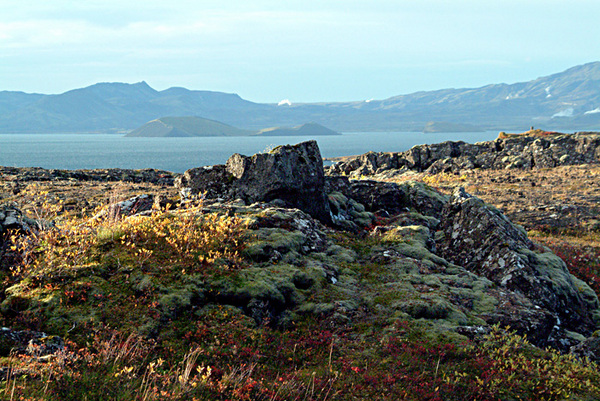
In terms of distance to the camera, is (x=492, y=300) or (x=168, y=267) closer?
(x=168, y=267)

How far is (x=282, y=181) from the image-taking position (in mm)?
20406

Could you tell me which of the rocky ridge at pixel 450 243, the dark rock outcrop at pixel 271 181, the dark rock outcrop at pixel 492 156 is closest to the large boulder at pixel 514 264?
the rocky ridge at pixel 450 243

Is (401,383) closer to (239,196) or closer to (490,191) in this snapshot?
(239,196)

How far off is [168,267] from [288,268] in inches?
145

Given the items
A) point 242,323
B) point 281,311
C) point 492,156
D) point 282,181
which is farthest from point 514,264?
point 492,156

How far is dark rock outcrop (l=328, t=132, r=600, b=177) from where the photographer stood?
65.7 meters

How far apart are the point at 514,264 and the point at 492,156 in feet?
206

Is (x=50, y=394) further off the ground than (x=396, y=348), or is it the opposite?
(x=50, y=394)

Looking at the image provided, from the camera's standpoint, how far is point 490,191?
4862cm

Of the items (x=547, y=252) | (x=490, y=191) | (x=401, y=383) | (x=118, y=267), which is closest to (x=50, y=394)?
(x=118, y=267)

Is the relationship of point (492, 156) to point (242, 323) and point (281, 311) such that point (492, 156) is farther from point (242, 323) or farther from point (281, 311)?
point (242, 323)

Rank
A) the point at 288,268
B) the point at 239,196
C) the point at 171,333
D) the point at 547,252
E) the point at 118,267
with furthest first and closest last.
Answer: the point at 239,196
the point at 547,252
the point at 288,268
the point at 118,267
the point at 171,333

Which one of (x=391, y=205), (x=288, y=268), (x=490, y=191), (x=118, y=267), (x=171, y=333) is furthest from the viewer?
(x=490, y=191)

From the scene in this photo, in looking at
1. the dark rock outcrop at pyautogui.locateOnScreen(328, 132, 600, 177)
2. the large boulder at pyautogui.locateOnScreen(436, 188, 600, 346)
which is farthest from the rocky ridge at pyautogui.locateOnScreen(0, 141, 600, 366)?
the dark rock outcrop at pyautogui.locateOnScreen(328, 132, 600, 177)
